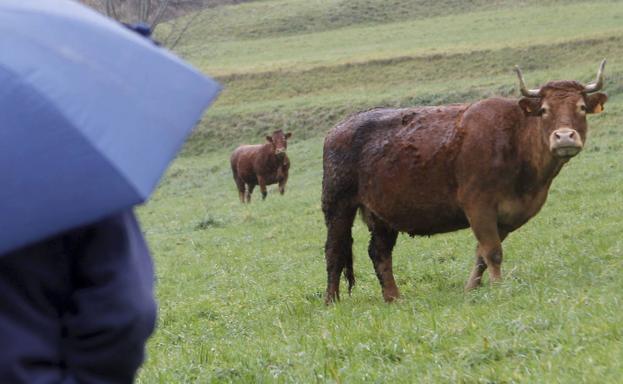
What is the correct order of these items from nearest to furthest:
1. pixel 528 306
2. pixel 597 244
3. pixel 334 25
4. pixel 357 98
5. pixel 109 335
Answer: pixel 109 335 → pixel 528 306 → pixel 597 244 → pixel 357 98 → pixel 334 25

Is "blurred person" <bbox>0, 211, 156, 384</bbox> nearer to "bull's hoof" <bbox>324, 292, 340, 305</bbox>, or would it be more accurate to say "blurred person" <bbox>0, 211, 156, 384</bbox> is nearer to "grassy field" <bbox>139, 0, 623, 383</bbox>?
"grassy field" <bbox>139, 0, 623, 383</bbox>

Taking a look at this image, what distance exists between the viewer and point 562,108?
1066 centimetres

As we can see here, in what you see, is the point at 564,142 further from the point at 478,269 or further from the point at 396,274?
the point at 396,274

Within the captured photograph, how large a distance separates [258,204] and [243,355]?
18000mm

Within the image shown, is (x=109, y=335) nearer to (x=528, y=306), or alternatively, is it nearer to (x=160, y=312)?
(x=528, y=306)

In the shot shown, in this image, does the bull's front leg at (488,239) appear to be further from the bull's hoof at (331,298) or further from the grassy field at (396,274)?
the bull's hoof at (331,298)

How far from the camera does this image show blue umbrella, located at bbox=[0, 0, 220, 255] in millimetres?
2635

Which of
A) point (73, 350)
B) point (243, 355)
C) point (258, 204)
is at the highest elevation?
point (73, 350)

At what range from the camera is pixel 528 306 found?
8.13 metres

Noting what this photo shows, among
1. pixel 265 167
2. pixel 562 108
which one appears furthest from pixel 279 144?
pixel 562 108

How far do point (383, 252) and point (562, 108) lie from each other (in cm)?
251

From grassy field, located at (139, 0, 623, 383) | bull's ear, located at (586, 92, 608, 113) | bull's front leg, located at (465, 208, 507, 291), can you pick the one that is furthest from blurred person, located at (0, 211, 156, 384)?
bull's ear, located at (586, 92, 608, 113)

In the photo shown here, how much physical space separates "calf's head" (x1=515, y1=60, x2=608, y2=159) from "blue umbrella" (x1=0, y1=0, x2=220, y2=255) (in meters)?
7.80

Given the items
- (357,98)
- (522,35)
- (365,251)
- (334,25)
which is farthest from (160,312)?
(334,25)
